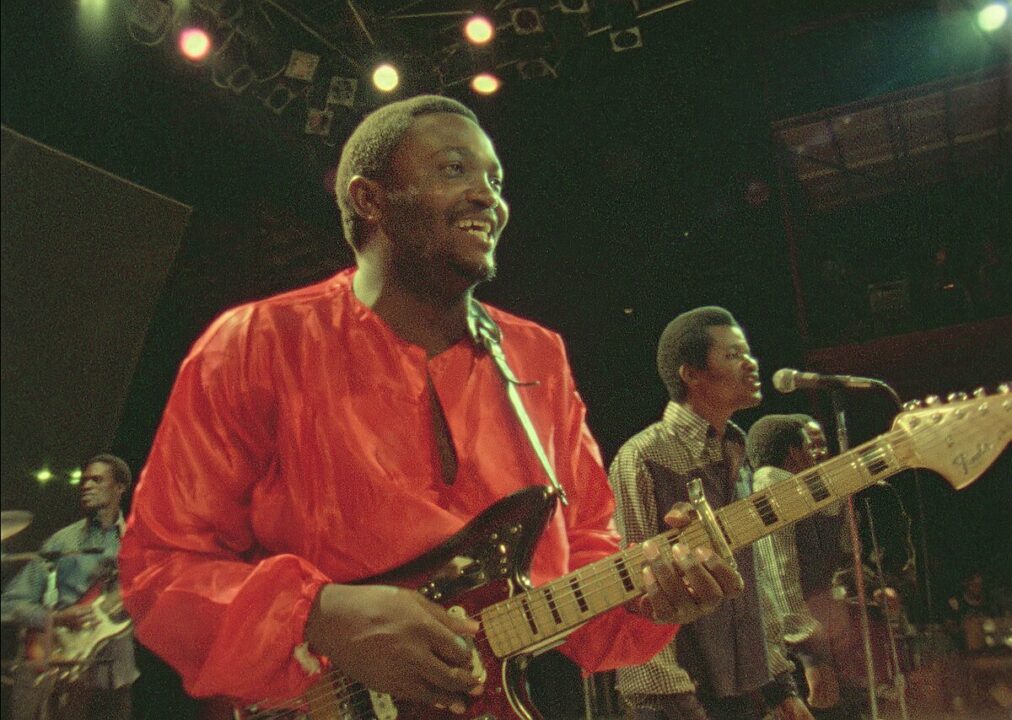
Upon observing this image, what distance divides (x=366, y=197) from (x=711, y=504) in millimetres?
1838

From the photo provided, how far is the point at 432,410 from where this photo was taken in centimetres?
198

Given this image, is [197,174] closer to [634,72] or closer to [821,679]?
[634,72]

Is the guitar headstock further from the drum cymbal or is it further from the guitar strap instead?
the drum cymbal

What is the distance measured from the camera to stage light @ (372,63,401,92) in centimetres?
511

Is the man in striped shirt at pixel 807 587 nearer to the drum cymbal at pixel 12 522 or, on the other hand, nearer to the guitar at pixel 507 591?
the guitar at pixel 507 591

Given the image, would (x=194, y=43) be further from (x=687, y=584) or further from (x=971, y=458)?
(x=971, y=458)

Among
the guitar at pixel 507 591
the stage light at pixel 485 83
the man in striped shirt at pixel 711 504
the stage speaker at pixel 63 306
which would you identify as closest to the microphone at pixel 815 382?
the man in striped shirt at pixel 711 504

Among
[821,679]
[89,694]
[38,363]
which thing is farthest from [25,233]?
[821,679]

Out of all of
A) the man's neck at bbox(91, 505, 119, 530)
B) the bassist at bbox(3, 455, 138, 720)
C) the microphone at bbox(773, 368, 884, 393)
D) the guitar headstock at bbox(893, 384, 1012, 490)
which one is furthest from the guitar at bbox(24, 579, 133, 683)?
the guitar headstock at bbox(893, 384, 1012, 490)

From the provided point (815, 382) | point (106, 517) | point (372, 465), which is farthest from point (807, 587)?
point (106, 517)

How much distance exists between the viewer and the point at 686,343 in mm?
3916

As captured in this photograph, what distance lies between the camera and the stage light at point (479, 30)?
524 centimetres

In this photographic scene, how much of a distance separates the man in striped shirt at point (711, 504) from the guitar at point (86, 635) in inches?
109

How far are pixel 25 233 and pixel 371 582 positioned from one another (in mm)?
1337
